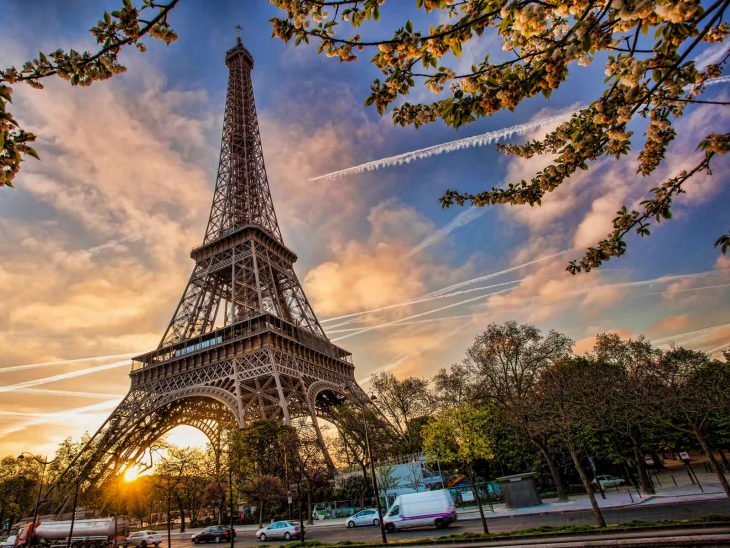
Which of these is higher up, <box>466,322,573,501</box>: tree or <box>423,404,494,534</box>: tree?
<box>466,322,573,501</box>: tree

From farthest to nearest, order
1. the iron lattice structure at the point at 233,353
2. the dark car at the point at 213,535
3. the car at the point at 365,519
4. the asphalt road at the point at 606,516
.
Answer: the iron lattice structure at the point at 233,353, the dark car at the point at 213,535, the car at the point at 365,519, the asphalt road at the point at 606,516

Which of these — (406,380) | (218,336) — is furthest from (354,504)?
(218,336)

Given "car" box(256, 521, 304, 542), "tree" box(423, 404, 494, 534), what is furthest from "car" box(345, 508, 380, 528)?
"tree" box(423, 404, 494, 534)

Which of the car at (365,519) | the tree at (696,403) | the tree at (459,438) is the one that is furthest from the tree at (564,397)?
the car at (365,519)

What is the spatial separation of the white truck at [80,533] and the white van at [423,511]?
60.6ft

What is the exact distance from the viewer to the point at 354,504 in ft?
117

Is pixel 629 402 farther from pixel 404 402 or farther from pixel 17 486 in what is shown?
pixel 17 486

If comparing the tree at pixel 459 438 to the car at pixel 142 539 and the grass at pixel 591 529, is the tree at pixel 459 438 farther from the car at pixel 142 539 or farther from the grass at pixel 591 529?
the car at pixel 142 539

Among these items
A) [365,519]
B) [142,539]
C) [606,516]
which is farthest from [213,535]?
[606,516]

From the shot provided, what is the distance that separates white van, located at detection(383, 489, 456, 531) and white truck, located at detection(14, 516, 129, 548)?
18470 millimetres

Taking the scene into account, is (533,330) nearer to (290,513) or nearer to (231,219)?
(290,513)

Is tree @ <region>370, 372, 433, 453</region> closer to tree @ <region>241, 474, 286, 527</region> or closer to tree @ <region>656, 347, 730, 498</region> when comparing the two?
tree @ <region>241, 474, 286, 527</region>

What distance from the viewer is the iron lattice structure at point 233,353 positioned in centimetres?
3506

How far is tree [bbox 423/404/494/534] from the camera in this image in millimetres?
24227
